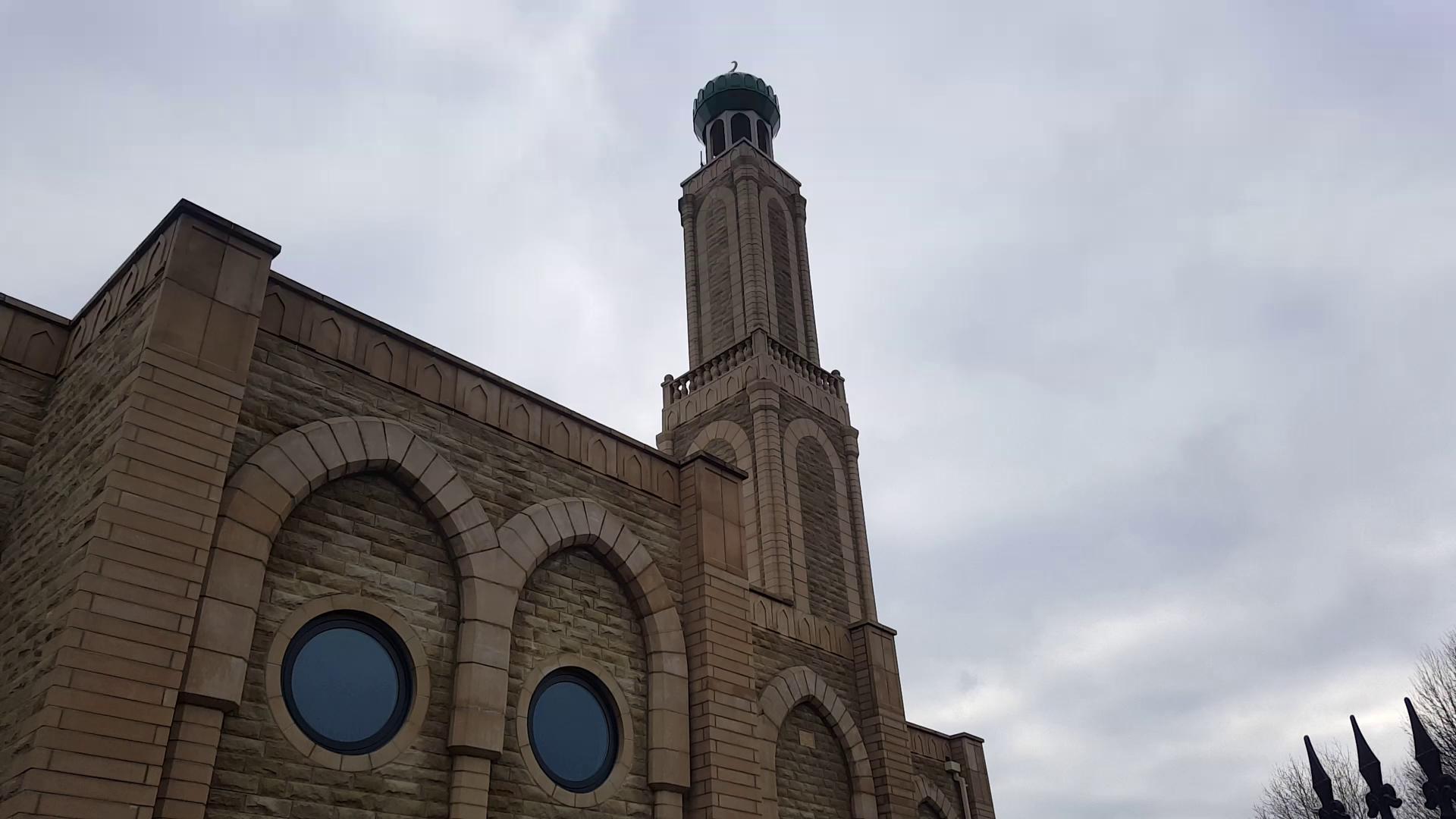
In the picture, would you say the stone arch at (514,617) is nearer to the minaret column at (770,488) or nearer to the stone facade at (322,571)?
A: the stone facade at (322,571)

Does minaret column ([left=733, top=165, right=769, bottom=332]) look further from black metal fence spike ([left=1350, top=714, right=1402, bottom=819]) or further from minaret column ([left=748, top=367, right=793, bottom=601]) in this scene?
black metal fence spike ([left=1350, top=714, right=1402, bottom=819])

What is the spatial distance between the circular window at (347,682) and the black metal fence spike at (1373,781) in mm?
9197

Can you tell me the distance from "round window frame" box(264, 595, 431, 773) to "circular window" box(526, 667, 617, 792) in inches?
60.1

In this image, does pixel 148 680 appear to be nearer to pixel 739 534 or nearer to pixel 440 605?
pixel 440 605

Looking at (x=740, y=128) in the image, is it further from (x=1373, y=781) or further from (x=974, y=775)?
(x=1373, y=781)

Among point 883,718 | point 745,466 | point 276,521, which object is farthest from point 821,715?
point 276,521

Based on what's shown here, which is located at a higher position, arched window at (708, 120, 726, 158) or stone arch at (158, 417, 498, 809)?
arched window at (708, 120, 726, 158)

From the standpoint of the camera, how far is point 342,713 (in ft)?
33.0

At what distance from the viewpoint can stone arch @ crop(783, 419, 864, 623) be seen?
23016 millimetres

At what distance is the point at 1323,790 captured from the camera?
8.88 metres

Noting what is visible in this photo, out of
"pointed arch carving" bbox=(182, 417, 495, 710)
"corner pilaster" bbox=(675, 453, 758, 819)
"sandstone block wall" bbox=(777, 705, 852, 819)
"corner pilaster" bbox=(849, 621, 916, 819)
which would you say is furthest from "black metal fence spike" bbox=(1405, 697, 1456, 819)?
"corner pilaster" bbox=(849, 621, 916, 819)

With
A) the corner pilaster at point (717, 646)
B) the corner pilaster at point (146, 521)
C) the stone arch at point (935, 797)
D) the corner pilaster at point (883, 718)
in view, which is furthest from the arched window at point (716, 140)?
the corner pilaster at point (146, 521)

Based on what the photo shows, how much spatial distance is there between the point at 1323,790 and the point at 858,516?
1658 cm

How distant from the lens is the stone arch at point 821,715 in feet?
52.7
